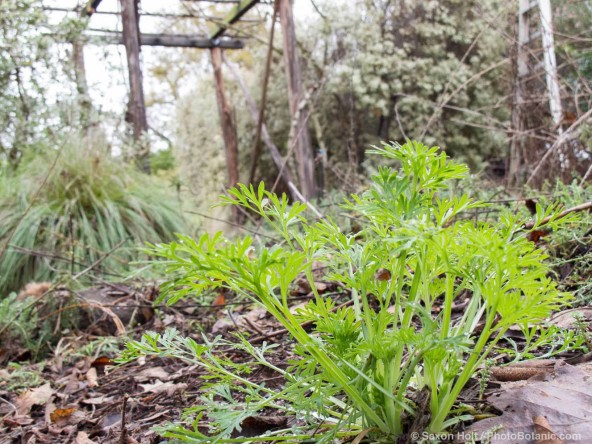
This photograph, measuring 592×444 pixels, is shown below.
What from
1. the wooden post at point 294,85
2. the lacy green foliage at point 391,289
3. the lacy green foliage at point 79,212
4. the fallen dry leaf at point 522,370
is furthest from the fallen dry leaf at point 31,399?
the wooden post at point 294,85

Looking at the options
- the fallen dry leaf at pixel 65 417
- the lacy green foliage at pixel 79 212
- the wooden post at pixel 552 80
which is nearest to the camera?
the fallen dry leaf at pixel 65 417

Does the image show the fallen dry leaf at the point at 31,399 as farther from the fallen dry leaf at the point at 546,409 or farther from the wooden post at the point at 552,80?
the wooden post at the point at 552,80

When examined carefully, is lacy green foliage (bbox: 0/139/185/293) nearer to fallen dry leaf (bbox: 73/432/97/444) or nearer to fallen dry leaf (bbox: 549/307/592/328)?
fallen dry leaf (bbox: 73/432/97/444)

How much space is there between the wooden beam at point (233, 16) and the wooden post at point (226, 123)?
31cm

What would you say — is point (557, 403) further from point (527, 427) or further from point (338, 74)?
point (338, 74)

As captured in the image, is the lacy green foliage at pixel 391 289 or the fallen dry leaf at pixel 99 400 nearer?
the lacy green foliage at pixel 391 289

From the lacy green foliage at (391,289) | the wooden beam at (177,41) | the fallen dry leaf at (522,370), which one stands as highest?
the wooden beam at (177,41)

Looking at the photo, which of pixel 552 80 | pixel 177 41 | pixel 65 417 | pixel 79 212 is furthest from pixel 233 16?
pixel 65 417

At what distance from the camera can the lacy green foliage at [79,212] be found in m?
4.47

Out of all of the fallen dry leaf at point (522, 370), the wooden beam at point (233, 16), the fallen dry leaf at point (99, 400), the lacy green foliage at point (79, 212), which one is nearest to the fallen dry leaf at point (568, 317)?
the fallen dry leaf at point (522, 370)

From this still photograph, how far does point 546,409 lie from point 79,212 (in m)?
4.72

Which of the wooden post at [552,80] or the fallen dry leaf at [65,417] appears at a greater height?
the wooden post at [552,80]

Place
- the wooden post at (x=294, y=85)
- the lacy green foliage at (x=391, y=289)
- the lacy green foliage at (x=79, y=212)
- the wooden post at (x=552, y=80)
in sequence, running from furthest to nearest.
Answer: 1. the wooden post at (x=294, y=85)
2. the lacy green foliage at (x=79, y=212)
3. the wooden post at (x=552, y=80)
4. the lacy green foliage at (x=391, y=289)

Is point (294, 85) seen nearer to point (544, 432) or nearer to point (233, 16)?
point (233, 16)
